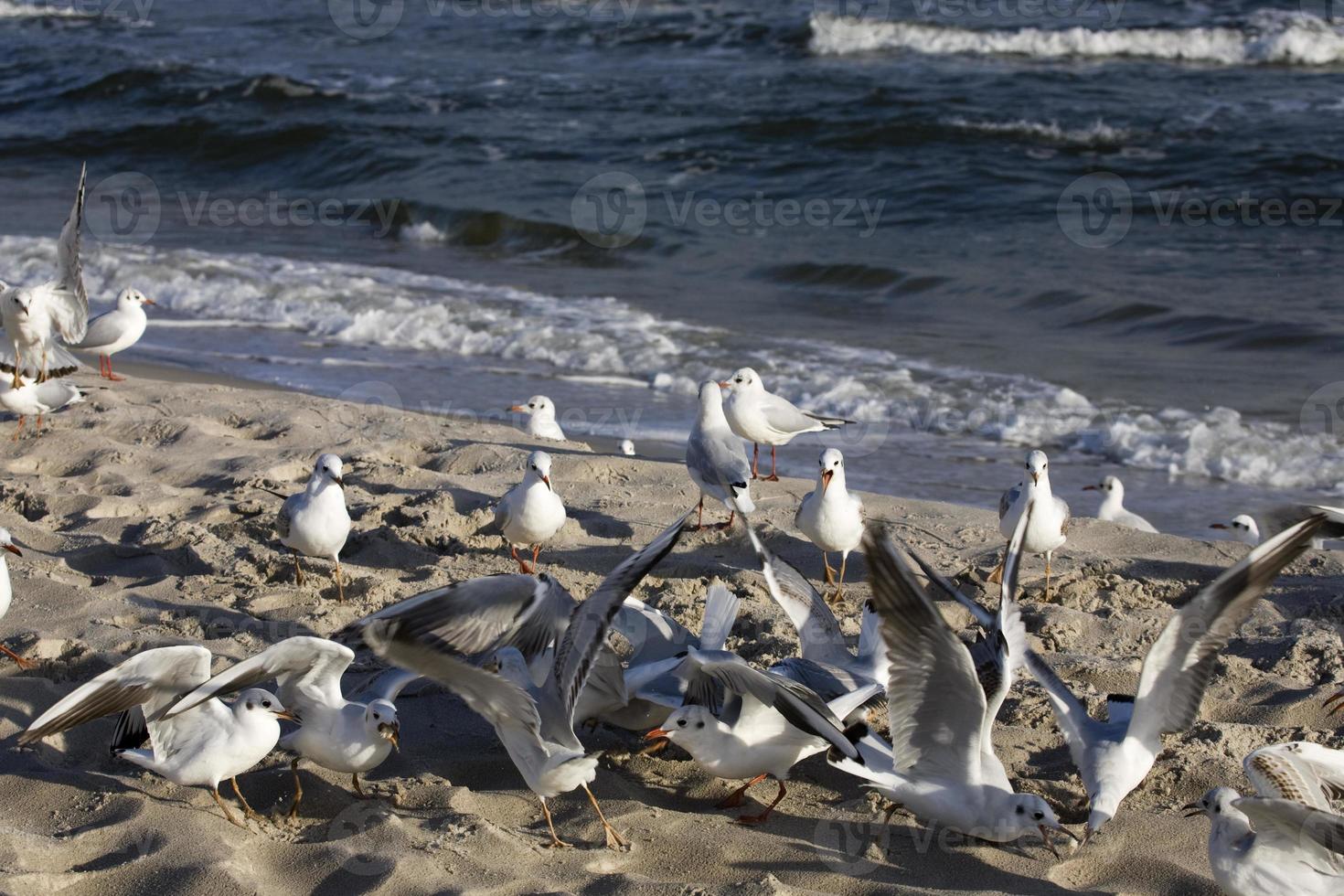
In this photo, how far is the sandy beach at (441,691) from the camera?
3.60 m

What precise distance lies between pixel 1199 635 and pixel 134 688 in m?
2.83

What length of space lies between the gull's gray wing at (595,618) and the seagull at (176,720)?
0.79m

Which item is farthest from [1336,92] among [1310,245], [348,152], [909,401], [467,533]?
[467,533]

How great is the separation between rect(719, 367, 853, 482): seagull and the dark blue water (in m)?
0.47

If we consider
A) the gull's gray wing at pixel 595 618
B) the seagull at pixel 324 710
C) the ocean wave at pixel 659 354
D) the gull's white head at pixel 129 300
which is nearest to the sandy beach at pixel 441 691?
the seagull at pixel 324 710

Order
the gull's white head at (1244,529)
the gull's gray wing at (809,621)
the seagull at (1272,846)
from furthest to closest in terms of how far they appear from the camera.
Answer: the gull's white head at (1244,529) < the gull's gray wing at (809,621) < the seagull at (1272,846)

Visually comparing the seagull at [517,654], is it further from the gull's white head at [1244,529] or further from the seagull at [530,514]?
the gull's white head at [1244,529]

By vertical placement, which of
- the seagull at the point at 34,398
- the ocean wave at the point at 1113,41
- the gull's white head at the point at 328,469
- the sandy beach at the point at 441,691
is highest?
the ocean wave at the point at 1113,41

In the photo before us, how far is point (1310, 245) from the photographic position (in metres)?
12.1

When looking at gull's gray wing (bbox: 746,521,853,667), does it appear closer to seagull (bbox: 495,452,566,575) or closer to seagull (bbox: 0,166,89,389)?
seagull (bbox: 495,452,566,575)

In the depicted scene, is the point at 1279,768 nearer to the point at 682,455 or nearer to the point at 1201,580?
the point at 1201,580

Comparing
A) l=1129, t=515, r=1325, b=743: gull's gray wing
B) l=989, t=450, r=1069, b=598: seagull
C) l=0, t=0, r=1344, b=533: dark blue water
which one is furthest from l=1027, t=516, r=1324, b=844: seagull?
l=0, t=0, r=1344, b=533: dark blue water

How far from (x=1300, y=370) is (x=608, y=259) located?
6145mm

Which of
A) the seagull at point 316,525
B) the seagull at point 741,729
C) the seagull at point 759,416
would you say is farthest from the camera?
the seagull at point 759,416
